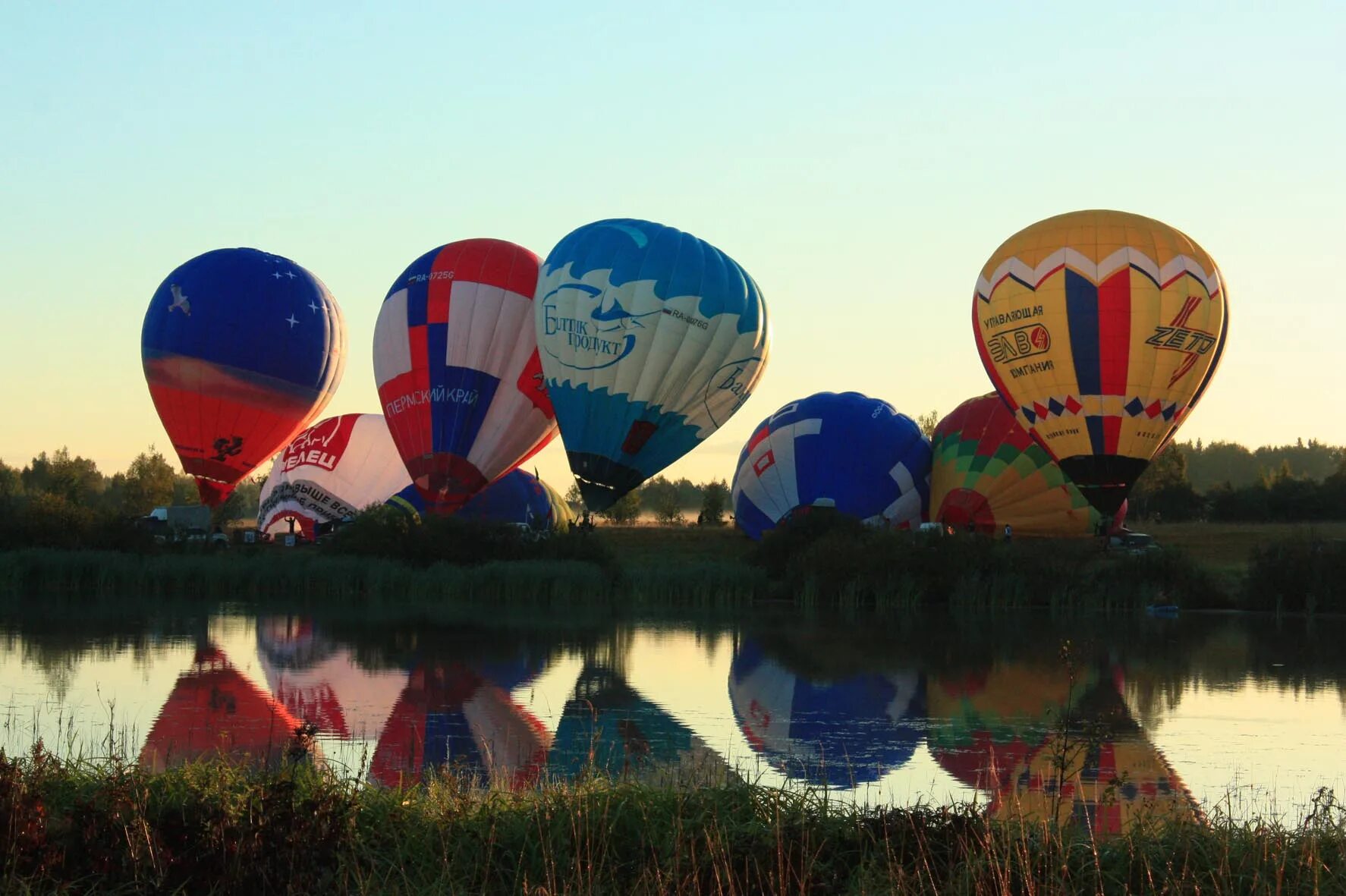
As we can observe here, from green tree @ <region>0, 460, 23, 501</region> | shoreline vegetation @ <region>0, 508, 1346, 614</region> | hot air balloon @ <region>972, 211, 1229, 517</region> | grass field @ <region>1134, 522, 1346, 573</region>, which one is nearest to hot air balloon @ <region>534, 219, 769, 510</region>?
shoreline vegetation @ <region>0, 508, 1346, 614</region>

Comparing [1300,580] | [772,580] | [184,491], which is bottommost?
[772,580]

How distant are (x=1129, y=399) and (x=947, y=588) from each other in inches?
167

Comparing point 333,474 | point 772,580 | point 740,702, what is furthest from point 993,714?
point 333,474

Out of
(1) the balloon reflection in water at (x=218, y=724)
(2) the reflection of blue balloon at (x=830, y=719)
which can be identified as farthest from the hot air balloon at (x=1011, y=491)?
(1) the balloon reflection in water at (x=218, y=724)

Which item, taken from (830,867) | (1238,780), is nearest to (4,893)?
(830,867)

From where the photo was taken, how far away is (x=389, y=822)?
22.3 feet

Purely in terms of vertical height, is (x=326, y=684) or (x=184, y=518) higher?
(x=184, y=518)

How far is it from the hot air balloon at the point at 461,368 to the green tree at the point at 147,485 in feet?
86.5

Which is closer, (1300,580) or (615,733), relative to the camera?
(615,733)

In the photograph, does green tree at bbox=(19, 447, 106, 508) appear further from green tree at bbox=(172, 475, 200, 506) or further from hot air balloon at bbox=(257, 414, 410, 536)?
hot air balloon at bbox=(257, 414, 410, 536)

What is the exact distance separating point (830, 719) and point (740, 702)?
141 cm

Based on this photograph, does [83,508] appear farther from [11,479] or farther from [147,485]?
[11,479]

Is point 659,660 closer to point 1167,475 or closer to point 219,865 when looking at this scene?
point 219,865

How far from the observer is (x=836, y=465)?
1267 inches
